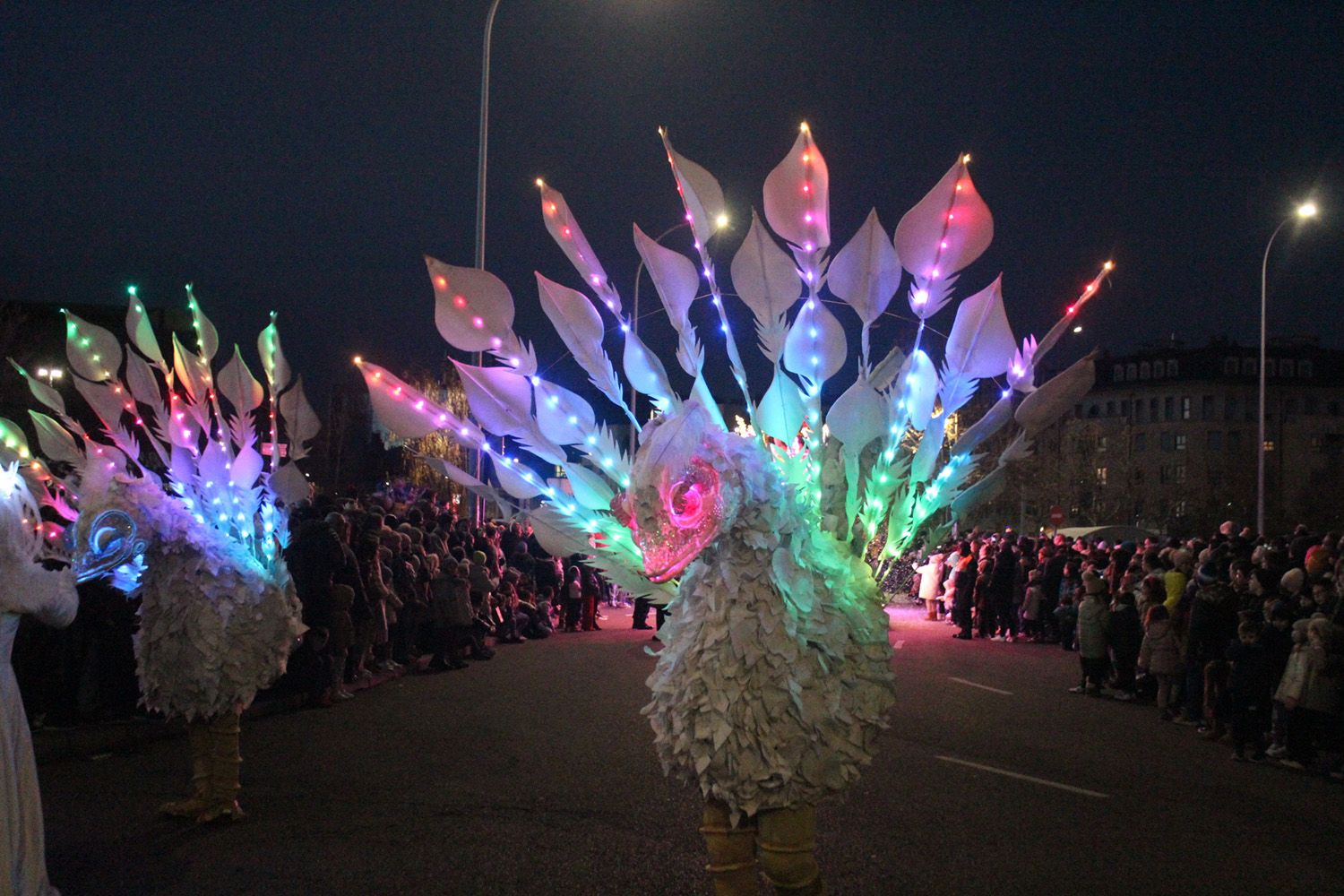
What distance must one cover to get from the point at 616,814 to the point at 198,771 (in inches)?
98.4

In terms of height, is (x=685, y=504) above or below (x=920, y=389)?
below

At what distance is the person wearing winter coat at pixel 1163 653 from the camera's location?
11211mm

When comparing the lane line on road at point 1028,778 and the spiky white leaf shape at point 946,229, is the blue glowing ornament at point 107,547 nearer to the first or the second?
the spiky white leaf shape at point 946,229

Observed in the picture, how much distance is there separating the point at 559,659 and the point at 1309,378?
206 feet

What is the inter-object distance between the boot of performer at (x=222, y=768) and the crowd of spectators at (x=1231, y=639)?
4.19m

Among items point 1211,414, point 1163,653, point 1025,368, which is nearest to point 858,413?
point 1025,368

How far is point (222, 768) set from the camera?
6.32 meters

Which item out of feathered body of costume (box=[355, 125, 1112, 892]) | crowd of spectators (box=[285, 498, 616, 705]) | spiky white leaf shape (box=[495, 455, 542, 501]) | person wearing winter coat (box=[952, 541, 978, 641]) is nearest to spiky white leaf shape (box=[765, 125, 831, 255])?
feathered body of costume (box=[355, 125, 1112, 892])

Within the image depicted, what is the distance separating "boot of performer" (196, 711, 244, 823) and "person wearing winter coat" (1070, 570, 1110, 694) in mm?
9719

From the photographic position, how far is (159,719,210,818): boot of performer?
20.6 feet

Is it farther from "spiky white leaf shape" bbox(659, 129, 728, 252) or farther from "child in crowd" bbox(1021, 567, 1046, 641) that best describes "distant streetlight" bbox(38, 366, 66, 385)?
"spiky white leaf shape" bbox(659, 129, 728, 252)

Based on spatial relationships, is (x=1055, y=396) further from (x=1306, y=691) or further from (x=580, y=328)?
(x=1306, y=691)

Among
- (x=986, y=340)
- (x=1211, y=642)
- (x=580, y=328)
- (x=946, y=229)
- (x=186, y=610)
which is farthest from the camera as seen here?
(x=1211, y=642)

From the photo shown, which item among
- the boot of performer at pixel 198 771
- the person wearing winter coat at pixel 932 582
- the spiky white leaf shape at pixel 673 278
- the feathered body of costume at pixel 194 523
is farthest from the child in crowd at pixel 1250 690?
the person wearing winter coat at pixel 932 582
